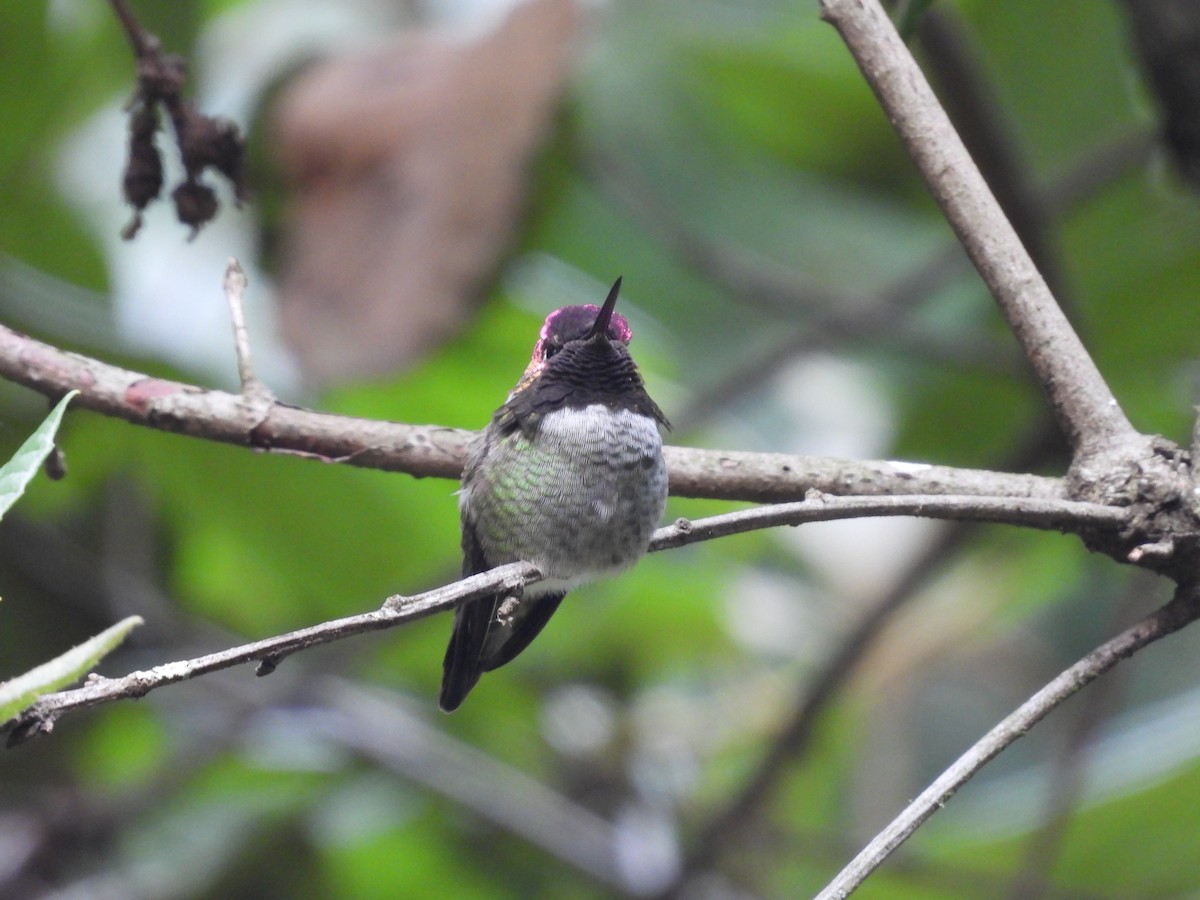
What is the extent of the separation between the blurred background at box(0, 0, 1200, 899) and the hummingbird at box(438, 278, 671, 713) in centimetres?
123

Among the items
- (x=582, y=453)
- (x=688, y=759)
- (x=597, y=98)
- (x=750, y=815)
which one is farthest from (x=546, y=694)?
(x=582, y=453)

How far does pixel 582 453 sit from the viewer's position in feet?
6.46

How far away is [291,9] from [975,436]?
307 centimetres

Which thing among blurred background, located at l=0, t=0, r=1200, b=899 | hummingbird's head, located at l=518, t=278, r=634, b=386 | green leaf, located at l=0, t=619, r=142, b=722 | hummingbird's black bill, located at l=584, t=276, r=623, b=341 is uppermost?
blurred background, located at l=0, t=0, r=1200, b=899

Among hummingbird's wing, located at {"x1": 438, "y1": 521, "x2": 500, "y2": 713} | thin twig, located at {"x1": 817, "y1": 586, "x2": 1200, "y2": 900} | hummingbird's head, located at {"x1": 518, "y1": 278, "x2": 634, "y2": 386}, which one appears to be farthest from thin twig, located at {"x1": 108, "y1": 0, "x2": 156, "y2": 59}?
thin twig, located at {"x1": 817, "y1": 586, "x2": 1200, "y2": 900}

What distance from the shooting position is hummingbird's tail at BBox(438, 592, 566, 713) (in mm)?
1979

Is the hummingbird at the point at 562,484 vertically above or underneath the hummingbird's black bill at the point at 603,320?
underneath

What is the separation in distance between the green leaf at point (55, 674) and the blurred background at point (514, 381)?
2.06m

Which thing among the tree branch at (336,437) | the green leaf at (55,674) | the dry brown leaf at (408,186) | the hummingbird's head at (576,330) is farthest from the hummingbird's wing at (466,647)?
the dry brown leaf at (408,186)

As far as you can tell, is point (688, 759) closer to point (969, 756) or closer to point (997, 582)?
point (997, 582)

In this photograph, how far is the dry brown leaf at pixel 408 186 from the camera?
10.9 feet

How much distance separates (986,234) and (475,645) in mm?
937

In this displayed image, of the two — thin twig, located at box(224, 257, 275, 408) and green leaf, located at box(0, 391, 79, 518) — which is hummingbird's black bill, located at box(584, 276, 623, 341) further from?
green leaf, located at box(0, 391, 79, 518)

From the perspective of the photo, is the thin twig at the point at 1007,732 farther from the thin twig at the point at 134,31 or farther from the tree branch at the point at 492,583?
the thin twig at the point at 134,31
